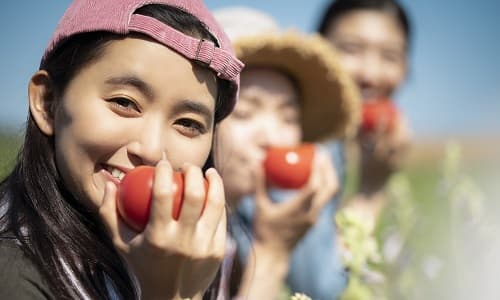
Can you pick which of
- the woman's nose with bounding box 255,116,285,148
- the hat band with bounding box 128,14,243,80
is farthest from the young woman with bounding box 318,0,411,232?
the hat band with bounding box 128,14,243,80

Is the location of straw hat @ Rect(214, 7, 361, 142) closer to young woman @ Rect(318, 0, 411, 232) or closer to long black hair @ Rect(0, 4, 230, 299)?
young woman @ Rect(318, 0, 411, 232)

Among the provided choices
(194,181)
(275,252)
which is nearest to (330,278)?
(275,252)

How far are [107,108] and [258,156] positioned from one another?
3.57 ft

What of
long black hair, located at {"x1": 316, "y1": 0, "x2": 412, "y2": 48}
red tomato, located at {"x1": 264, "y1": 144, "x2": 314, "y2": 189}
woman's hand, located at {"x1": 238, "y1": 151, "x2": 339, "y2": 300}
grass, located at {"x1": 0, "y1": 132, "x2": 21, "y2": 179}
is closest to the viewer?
grass, located at {"x1": 0, "y1": 132, "x2": 21, "y2": 179}

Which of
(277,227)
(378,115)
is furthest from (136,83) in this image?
(378,115)

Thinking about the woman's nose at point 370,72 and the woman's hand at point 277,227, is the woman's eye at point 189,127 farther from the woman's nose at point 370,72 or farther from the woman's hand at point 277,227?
the woman's nose at point 370,72

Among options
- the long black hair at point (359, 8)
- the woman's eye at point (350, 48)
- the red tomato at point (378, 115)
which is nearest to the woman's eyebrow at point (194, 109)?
the red tomato at point (378, 115)

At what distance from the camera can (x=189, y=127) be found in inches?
47.5

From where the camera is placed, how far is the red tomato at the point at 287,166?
2.18 metres

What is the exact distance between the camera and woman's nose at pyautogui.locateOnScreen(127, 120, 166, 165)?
3.76ft

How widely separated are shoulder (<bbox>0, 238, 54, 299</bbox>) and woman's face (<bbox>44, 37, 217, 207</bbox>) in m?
0.11

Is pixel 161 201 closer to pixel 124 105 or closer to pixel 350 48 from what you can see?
pixel 124 105

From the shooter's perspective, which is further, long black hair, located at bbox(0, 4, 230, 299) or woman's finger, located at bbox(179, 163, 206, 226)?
long black hair, located at bbox(0, 4, 230, 299)

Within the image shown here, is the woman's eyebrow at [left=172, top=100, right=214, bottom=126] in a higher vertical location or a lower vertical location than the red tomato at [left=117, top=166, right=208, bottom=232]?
higher
